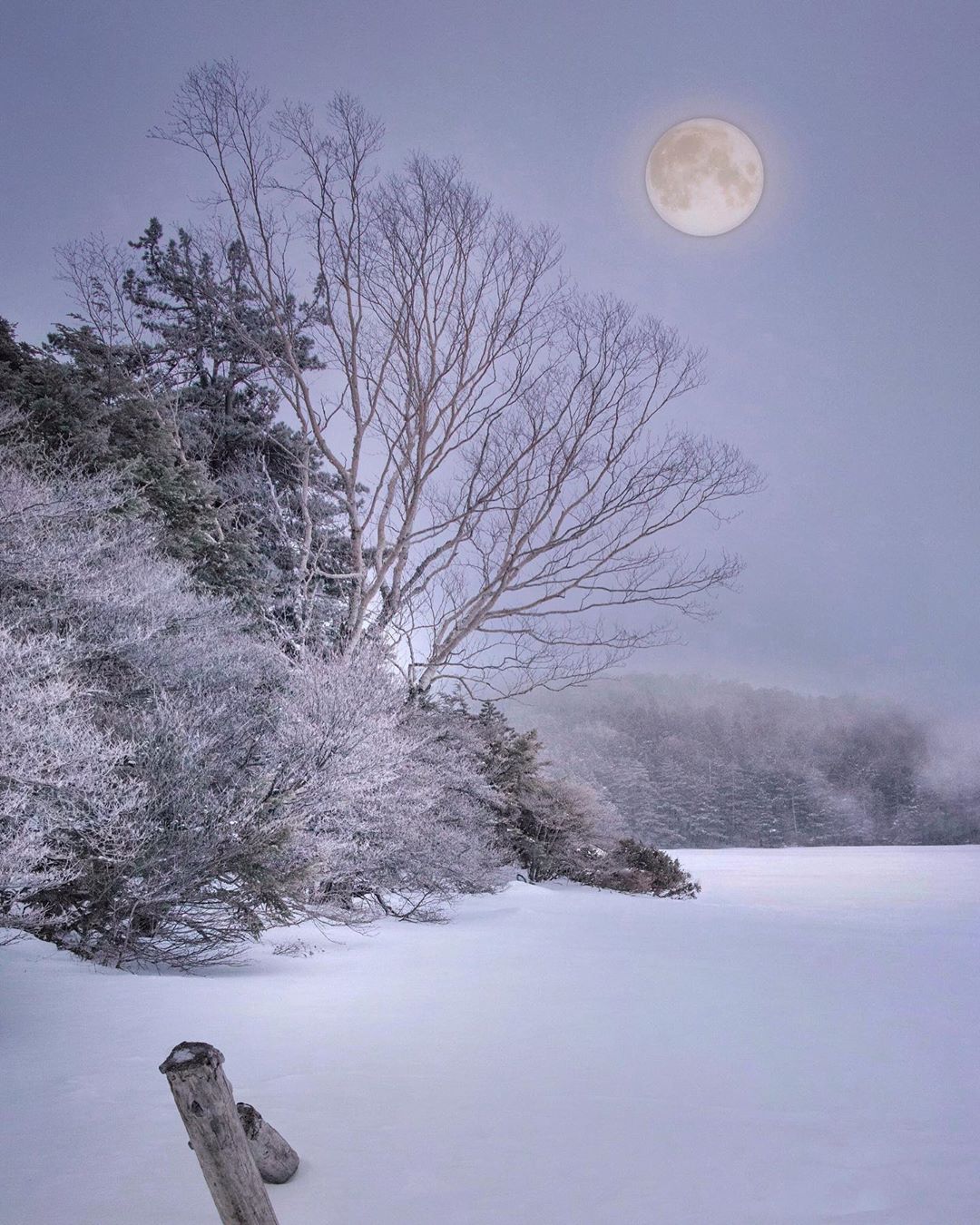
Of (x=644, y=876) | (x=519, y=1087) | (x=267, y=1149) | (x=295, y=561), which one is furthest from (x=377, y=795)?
(x=644, y=876)

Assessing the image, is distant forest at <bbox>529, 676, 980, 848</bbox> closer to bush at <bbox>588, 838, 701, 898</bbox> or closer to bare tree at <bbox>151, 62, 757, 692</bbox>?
bush at <bbox>588, 838, 701, 898</bbox>

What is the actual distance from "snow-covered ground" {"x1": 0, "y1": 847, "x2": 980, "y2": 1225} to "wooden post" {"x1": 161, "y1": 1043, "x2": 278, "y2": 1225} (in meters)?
0.51

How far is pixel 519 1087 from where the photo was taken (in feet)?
8.66

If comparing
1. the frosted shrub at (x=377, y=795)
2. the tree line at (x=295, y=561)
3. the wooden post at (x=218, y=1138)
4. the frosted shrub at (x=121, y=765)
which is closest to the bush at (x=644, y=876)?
the tree line at (x=295, y=561)

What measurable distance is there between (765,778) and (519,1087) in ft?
186

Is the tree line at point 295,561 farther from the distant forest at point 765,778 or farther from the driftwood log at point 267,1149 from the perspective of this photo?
the distant forest at point 765,778

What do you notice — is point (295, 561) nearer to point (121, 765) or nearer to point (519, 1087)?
point (121, 765)

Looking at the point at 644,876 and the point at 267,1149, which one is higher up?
the point at 267,1149

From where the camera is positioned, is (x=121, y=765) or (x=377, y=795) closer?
(x=121, y=765)

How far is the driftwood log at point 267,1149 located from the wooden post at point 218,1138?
48 centimetres

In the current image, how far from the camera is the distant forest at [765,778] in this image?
4947cm

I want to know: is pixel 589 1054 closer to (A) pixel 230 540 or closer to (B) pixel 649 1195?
(B) pixel 649 1195

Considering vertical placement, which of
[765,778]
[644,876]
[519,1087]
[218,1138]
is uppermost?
[765,778]

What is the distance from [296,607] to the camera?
32.3ft
